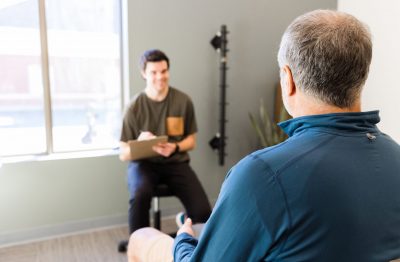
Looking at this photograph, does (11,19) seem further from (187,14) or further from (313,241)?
(313,241)

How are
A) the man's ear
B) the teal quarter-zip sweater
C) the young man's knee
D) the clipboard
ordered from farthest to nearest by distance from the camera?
the clipboard → the young man's knee → the man's ear → the teal quarter-zip sweater

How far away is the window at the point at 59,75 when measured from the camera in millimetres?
2389

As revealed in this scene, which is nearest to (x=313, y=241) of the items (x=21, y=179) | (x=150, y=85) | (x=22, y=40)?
(x=150, y=85)

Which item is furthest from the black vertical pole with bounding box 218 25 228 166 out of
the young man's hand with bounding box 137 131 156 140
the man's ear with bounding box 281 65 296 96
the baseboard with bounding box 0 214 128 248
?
the man's ear with bounding box 281 65 296 96

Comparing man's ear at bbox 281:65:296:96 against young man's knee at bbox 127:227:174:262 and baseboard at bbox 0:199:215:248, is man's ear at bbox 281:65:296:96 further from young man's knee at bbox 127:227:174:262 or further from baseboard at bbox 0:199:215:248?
baseboard at bbox 0:199:215:248

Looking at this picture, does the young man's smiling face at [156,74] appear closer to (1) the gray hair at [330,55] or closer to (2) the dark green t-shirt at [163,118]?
(2) the dark green t-shirt at [163,118]

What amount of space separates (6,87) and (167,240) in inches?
70.7

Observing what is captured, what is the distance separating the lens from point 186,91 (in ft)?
9.16

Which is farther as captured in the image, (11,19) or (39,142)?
(39,142)

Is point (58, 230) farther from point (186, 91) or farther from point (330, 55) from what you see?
point (330, 55)

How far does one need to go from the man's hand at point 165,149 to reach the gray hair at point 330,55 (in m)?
1.50

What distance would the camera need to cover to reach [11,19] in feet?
7.69

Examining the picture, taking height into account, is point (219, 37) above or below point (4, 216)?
above

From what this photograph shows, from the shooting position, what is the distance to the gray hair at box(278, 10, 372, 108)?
70 centimetres
